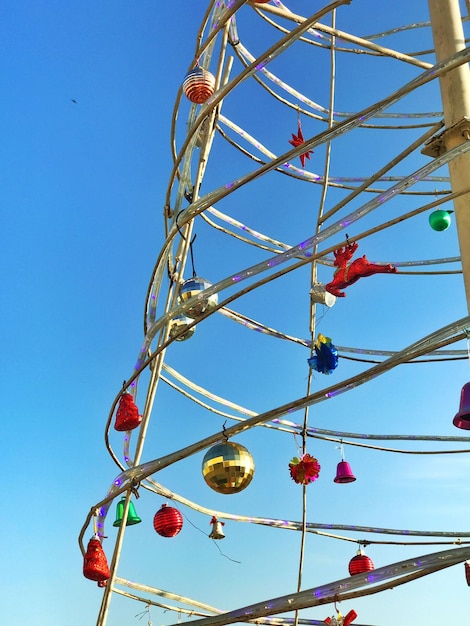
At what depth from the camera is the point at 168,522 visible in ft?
23.9

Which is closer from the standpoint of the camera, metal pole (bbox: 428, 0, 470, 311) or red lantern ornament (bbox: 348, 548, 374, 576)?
metal pole (bbox: 428, 0, 470, 311)

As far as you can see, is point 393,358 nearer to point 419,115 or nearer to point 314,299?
point 314,299

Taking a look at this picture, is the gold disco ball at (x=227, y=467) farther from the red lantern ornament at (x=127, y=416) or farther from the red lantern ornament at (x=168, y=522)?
the red lantern ornament at (x=168, y=522)

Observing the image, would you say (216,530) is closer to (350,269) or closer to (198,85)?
(350,269)

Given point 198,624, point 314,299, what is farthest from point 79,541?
point 314,299

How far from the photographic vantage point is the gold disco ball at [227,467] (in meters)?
5.64

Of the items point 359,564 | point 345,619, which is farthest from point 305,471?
point 359,564

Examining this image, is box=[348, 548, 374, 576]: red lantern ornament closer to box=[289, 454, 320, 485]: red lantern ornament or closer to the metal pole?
box=[289, 454, 320, 485]: red lantern ornament

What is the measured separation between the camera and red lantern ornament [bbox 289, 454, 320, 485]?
24.1 feet

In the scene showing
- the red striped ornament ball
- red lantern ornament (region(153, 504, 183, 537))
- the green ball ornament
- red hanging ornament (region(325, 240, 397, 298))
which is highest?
the red striped ornament ball

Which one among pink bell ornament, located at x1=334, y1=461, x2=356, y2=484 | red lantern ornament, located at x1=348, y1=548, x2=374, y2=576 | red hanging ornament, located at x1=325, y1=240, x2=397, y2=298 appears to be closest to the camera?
red hanging ornament, located at x1=325, y1=240, x2=397, y2=298

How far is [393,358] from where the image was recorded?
440 cm

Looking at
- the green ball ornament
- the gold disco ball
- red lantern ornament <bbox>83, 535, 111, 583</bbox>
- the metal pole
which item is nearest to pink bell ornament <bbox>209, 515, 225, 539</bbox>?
red lantern ornament <bbox>83, 535, 111, 583</bbox>

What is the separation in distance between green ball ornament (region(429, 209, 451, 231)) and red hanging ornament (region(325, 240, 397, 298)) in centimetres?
160
